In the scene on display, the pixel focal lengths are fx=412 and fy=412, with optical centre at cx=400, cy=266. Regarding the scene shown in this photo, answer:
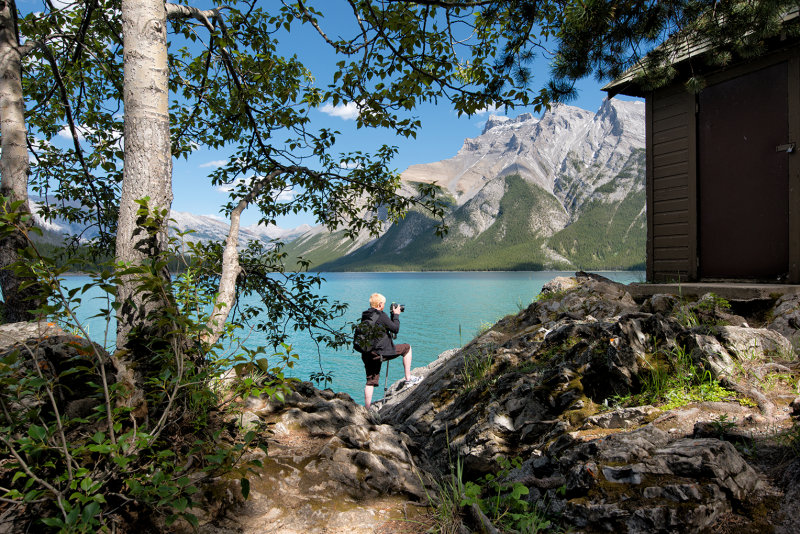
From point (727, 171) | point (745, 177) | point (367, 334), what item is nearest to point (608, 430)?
point (367, 334)

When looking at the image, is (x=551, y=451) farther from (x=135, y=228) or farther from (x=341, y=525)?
(x=135, y=228)

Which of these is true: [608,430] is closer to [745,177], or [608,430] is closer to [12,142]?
[12,142]

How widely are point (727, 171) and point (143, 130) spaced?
10074 millimetres

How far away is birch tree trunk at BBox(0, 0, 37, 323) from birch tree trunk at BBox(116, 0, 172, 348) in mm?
1959

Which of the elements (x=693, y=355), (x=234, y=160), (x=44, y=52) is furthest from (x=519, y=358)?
(x=44, y=52)

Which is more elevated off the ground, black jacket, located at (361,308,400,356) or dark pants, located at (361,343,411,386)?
black jacket, located at (361,308,400,356)

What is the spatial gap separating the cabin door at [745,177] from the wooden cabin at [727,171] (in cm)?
2

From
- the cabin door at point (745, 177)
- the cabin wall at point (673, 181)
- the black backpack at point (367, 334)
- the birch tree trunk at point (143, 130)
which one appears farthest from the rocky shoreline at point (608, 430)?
the cabin wall at point (673, 181)

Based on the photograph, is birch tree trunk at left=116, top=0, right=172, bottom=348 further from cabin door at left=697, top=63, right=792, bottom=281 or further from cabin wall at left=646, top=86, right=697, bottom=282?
cabin door at left=697, top=63, right=792, bottom=281

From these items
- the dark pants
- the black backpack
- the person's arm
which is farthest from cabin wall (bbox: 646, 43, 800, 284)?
the black backpack

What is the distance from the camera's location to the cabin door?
7609 millimetres

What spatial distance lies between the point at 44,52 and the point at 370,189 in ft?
13.3

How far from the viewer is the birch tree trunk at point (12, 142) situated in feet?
13.3

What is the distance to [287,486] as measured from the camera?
305 cm
